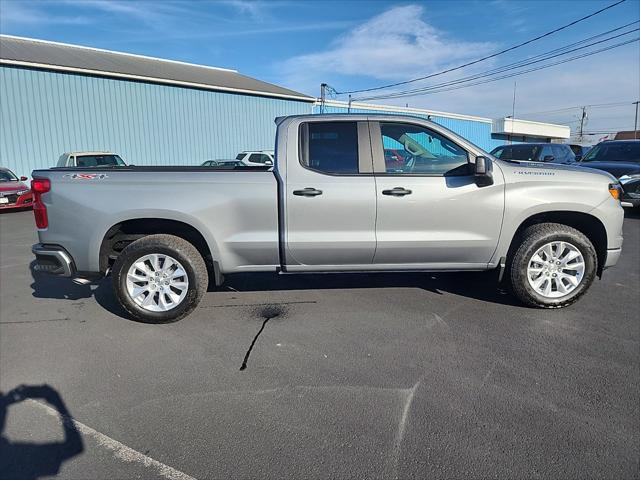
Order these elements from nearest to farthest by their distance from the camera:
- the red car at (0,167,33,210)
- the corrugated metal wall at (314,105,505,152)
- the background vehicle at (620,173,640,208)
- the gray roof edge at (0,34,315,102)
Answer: the background vehicle at (620,173,640,208) → the red car at (0,167,33,210) → the gray roof edge at (0,34,315,102) → the corrugated metal wall at (314,105,505,152)

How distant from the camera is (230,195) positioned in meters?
3.91

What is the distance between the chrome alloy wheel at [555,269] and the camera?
4.21 meters

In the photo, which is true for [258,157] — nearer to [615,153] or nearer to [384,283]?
[615,153]

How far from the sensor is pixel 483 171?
12.7 feet

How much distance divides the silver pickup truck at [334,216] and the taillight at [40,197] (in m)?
0.01

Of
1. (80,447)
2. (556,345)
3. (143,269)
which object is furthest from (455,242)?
(80,447)

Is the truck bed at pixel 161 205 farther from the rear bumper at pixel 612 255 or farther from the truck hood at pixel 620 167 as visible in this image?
the truck hood at pixel 620 167

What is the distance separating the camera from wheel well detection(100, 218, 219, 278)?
400cm

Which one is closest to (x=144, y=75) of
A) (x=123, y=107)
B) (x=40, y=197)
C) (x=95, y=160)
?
(x=123, y=107)

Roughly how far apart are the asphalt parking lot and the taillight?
1047 millimetres

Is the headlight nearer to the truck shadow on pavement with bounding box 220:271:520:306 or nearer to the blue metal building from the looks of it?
the truck shadow on pavement with bounding box 220:271:520:306

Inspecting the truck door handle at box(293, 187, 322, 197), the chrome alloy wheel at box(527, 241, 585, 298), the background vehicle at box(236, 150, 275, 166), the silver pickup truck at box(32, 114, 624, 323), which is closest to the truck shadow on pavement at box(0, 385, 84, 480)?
the silver pickup truck at box(32, 114, 624, 323)

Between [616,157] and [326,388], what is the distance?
38.9 feet

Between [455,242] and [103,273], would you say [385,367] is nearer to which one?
[455,242]
